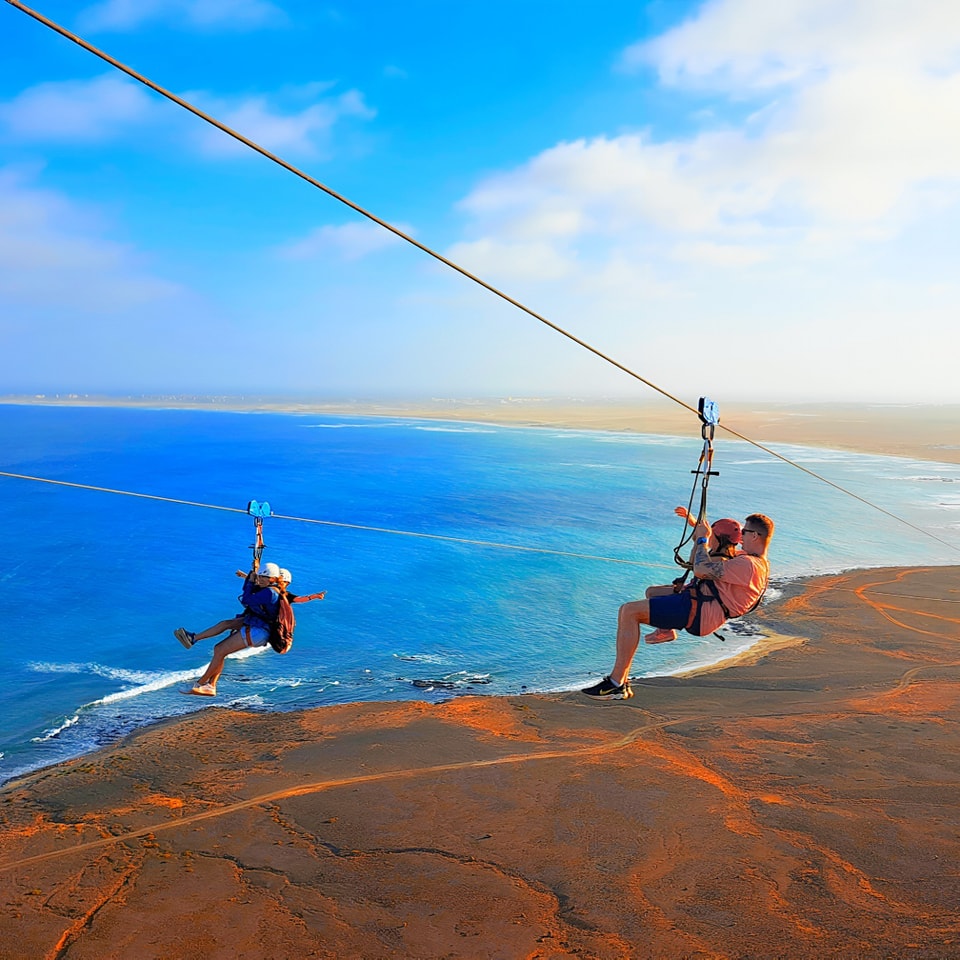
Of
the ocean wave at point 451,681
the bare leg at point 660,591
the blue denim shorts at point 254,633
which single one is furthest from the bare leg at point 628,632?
the ocean wave at point 451,681

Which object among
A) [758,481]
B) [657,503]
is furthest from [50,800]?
[758,481]

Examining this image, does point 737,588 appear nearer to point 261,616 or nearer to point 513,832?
point 261,616

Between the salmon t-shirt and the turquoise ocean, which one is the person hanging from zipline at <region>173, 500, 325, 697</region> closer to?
the turquoise ocean

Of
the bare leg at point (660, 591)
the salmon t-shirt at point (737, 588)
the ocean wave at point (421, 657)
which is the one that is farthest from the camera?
the ocean wave at point (421, 657)

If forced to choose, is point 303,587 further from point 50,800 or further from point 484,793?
point 484,793

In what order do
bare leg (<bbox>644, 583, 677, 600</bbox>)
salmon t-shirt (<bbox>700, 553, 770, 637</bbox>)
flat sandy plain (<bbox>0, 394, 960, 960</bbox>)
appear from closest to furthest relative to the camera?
salmon t-shirt (<bbox>700, 553, 770, 637</bbox>)
bare leg (<bbox>644, 583, 677, 600</bbox>)
flat sandy plain (<bbox>0, 394, 960, 960</bbox>)

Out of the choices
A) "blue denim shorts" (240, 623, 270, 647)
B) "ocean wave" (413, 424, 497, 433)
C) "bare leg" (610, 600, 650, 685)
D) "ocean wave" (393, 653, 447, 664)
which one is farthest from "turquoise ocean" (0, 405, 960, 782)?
"ocean wave" (413, 424, 497, 433)

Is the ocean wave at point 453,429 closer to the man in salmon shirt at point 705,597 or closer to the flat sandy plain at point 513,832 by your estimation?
the flat sandy plain at point 513,832
